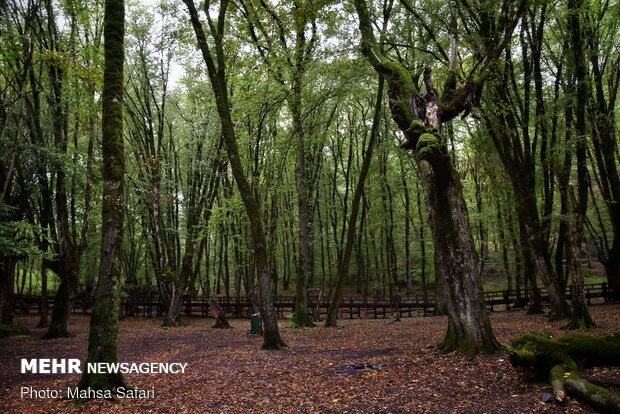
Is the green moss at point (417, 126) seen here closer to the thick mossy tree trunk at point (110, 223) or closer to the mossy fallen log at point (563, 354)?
the mossy fallen log at point (563, 354)

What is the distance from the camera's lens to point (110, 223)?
662 centimetres

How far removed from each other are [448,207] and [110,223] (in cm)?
666

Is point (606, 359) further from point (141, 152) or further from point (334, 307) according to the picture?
point (141, 152)

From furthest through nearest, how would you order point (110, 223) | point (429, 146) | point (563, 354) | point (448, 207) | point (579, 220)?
point (579, 220) < point (448, 207) < point (429, 146) < point (110, 223) < point (563, 354)

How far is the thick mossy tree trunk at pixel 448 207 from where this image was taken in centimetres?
820

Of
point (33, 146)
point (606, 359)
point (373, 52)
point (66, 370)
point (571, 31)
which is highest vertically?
point (571, 31)

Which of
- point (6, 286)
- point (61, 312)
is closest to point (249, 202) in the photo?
point (61, 312)

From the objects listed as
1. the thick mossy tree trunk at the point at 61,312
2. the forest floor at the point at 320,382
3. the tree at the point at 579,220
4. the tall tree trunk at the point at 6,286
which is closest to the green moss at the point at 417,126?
the forest floor at the point at 320,382

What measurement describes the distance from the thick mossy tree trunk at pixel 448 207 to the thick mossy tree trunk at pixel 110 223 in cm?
581

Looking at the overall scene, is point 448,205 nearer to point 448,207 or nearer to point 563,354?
point 448,207

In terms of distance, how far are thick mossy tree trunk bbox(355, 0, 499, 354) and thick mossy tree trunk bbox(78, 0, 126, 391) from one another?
19.0 ft

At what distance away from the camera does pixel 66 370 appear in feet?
29.8

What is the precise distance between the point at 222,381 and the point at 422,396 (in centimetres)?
360

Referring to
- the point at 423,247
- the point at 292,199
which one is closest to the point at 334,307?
the point at 292,199
